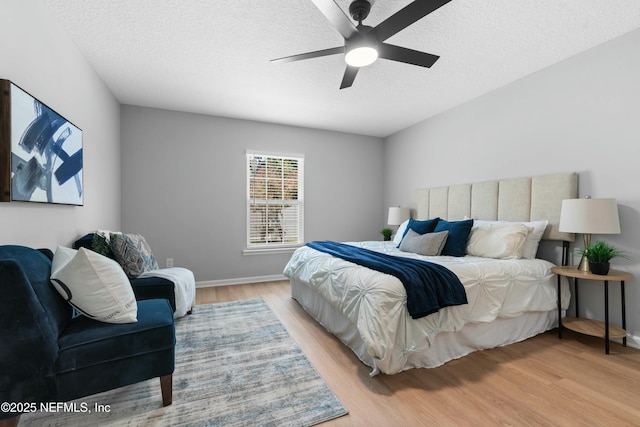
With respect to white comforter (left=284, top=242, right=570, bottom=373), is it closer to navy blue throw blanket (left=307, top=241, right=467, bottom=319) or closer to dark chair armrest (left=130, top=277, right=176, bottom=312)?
navy blue throw blanket (left=307, top=241, right=467, bottom=319)

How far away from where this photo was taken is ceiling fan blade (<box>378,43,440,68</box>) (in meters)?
1.98

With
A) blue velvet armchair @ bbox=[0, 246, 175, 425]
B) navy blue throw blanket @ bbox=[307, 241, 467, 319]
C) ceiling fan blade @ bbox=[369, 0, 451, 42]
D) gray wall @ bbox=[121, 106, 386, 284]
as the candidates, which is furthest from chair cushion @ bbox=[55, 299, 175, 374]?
gray wall @ bbox=[121, 106, 386, 284]

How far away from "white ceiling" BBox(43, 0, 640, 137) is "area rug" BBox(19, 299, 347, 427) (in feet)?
8.64

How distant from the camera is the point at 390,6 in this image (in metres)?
1.99

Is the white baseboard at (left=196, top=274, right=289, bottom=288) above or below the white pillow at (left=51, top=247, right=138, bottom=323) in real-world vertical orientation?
below

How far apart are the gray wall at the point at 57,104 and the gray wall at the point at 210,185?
1.44 ft

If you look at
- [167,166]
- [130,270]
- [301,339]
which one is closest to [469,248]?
[301,339]

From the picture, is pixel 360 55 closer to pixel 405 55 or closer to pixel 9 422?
pixel 405 55

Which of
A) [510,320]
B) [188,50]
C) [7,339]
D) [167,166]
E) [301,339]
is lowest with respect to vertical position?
[301,339]

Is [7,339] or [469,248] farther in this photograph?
[469,248]

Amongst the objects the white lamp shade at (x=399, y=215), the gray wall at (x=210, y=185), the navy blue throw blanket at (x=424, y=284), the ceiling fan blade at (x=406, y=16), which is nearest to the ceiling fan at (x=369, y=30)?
the ceiling fan blade at (x=406, y=16)

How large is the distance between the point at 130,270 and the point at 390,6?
3038mm

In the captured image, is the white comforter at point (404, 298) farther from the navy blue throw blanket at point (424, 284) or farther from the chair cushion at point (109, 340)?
the chair cushion at point (109, 340)

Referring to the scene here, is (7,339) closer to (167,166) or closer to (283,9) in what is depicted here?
(283,9)
